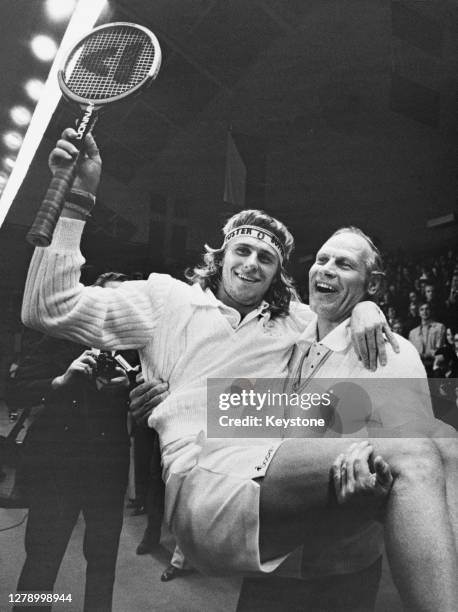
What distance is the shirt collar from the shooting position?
1.24 metres

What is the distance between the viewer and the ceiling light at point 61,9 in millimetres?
1367

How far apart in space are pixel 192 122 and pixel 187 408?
827mm

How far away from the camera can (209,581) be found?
1211 millimetres

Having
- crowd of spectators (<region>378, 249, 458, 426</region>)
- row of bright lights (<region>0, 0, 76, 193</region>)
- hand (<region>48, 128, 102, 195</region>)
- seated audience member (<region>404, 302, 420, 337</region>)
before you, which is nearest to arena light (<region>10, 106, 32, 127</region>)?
row of bright lights (<region>0, 0, 76, 193</region>)

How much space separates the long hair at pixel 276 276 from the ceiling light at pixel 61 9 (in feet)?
2.56

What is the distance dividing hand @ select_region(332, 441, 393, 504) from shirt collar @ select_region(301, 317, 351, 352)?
0.83 ft

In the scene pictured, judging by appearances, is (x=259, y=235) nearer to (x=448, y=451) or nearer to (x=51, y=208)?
(x=51, y=208)

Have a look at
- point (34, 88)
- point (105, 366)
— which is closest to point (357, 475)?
point (105, 366)

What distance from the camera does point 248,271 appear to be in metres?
1.28

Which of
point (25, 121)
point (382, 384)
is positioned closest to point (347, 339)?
point (382, 384)

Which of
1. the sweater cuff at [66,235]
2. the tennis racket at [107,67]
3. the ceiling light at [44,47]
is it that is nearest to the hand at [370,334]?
the sweater cuff at [66,235]

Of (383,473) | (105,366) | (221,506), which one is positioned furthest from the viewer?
(105,366)

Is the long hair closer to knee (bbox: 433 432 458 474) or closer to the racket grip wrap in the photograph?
the racket grip wrap

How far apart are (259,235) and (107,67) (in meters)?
0.64
